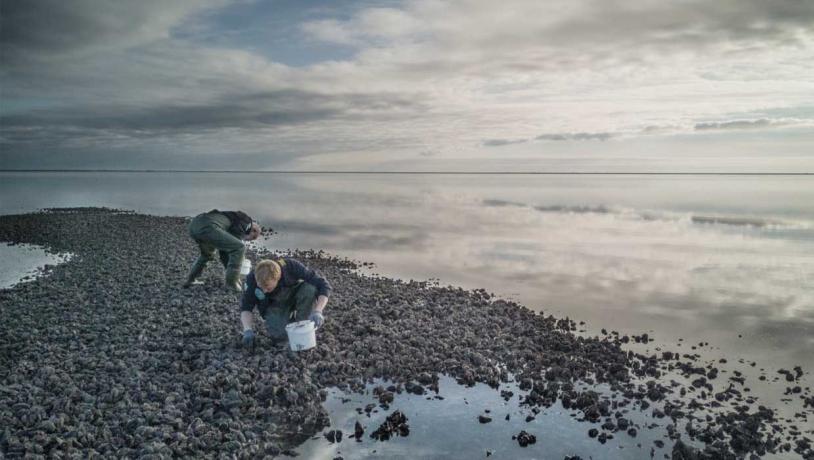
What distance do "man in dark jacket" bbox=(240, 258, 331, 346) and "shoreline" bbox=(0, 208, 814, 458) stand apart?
482 millimetres

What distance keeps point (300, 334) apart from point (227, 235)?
4094 mm

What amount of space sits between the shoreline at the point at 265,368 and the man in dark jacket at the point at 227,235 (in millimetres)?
771

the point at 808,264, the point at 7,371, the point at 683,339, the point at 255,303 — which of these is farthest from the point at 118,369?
the point at 808,264

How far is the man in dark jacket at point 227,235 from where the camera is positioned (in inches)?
450

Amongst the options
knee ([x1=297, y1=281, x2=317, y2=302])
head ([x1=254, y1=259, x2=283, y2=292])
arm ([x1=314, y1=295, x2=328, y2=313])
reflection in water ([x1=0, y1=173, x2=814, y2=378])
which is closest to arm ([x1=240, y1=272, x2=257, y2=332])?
head ([x1=254, y1=259, x2=283, y2=292])

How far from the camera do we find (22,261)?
18.8 m

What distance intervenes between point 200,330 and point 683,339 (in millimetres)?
9350

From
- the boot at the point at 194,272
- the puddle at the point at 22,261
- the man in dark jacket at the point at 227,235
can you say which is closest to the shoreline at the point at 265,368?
the boot at the point at 194,272

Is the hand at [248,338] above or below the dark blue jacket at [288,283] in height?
below

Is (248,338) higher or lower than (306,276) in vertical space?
lower

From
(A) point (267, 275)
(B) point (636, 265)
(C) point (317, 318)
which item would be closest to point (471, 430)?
(C) point (317, 318)

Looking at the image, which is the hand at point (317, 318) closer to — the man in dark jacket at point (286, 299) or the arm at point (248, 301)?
the man in dark jacket at point (286, 299)

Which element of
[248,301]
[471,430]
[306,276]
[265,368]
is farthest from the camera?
[306,276]

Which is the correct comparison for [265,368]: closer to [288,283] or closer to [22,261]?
[288,283]
